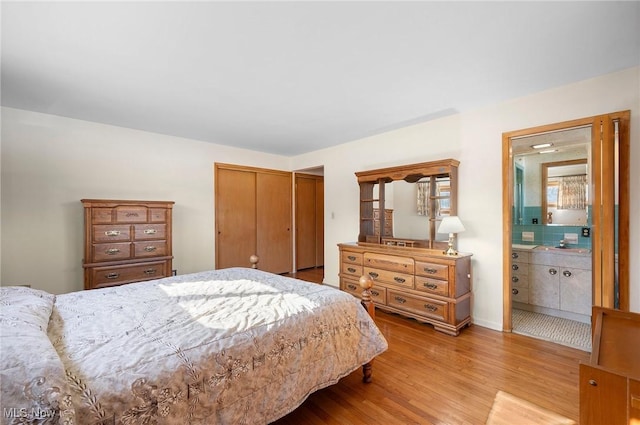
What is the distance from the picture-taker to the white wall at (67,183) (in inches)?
122

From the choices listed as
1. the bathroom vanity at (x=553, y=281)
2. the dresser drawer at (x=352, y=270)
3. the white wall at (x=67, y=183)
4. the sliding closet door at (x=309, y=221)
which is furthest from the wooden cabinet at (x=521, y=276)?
the white wall at (x=67, y=183)

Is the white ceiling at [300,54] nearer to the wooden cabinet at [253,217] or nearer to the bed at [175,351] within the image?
the bed at [175,351]

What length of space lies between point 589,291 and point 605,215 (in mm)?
1160

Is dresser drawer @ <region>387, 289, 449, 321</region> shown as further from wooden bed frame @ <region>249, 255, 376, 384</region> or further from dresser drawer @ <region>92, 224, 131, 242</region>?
dresser drawer @ <region>92, 224, 131, 242</region>

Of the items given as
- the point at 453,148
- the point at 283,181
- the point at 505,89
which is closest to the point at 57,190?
the point at 283,181

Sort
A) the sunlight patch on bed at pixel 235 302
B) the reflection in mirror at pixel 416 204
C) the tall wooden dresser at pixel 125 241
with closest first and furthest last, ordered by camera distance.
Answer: the sunlight patch on bed at pixel 235 302, the tall wooden dresser at pixel 125 241, the reflection in mirror at pixel 416 204

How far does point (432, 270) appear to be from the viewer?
9.91 ft

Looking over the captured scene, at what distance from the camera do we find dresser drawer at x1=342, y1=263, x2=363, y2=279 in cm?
373

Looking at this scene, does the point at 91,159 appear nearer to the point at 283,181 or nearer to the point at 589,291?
the point at 283,181

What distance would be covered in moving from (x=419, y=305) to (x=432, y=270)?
0.44 meters

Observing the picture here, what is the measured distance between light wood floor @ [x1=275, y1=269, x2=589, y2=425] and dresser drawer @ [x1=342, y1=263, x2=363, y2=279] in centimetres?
102

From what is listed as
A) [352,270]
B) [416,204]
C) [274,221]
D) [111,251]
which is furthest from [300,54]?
[274,221]

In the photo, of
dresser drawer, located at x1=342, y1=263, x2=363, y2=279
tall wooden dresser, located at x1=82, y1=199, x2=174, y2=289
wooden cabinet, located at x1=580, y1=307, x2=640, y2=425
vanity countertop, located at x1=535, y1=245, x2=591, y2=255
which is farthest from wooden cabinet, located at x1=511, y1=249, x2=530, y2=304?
tall wooden dresser, located at x1=82, y1=199, x2=174, y2=289

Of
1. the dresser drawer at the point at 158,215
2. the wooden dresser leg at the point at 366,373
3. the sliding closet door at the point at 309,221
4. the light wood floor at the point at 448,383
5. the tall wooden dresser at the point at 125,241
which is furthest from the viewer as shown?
the sliding closet door at the point at 309,221
